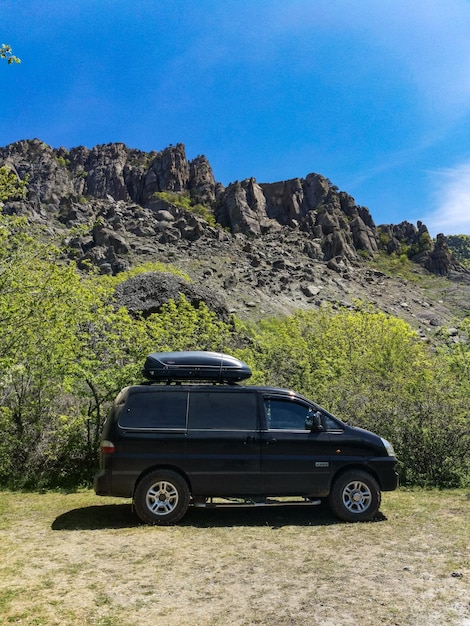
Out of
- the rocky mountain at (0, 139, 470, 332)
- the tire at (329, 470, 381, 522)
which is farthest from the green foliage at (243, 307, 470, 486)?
the rocky mountain at (0, 139, 470, 332)

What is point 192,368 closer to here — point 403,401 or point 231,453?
point 231,453

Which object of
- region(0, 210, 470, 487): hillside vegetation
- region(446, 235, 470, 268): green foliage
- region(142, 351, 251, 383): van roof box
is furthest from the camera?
region(446, 235, 470, 268): green foliage

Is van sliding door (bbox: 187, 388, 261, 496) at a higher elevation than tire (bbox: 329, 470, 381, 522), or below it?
higher

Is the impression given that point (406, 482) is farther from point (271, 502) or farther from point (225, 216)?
point (225, 216)

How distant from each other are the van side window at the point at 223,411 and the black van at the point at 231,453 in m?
0.02

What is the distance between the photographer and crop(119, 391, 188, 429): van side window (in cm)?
A: 804

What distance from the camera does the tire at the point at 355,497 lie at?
26.3ft

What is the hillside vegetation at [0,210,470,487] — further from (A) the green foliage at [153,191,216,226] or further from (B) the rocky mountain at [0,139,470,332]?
(A) the green foliage at [153,191,216,226]

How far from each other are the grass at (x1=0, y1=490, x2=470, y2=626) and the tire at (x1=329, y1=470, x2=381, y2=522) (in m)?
0.27

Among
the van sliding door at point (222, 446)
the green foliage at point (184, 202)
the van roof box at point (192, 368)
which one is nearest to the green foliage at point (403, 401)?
the van roof box at point (192, 368)

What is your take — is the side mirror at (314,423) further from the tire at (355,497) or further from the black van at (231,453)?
the tire at (355,497)

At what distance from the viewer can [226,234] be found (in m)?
90.1

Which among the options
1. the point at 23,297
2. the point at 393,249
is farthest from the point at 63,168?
the point at 23,297

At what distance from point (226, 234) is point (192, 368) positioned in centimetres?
8301
